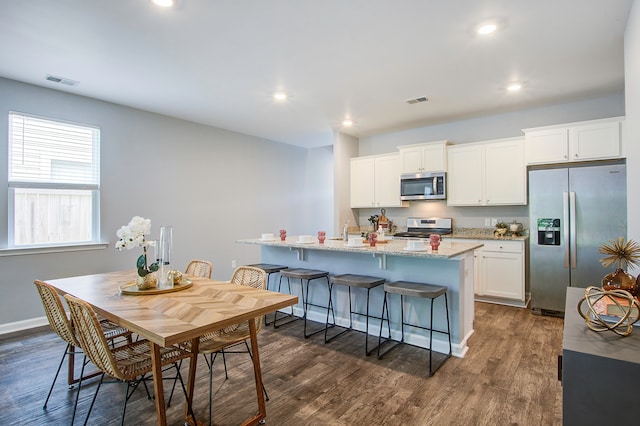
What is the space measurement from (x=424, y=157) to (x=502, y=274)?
2024mm

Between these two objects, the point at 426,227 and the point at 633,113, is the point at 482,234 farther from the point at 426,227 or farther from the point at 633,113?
the point at 633,113

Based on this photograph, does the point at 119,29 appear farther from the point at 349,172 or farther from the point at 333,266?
the point at 349,172

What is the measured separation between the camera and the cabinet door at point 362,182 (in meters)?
5.86

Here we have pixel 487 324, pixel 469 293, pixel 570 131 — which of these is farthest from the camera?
pixel 570 131

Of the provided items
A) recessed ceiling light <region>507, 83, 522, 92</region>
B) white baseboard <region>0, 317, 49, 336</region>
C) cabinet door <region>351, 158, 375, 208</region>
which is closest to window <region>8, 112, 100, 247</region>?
white baseboard <region>0, 317, 49, 336</region>

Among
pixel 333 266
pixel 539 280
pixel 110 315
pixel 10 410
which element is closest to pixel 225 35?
pixel 110 315

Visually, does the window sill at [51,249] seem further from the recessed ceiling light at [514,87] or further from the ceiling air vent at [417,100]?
the recessed ceiling light at [514,87]

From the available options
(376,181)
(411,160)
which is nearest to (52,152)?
(376,181)

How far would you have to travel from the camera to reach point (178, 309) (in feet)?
5.98

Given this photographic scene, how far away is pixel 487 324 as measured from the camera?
12.2ft

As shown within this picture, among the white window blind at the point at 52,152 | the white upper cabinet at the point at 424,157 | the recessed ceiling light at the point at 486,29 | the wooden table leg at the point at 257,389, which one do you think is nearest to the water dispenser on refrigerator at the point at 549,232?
the white upper cabinet at the point at 424,157

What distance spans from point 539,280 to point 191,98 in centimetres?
478

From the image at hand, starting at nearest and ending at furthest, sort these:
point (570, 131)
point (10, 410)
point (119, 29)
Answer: point (10, 410) → point (119, 29) → point (570, 131)

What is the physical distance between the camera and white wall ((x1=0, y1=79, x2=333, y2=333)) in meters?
3.67
